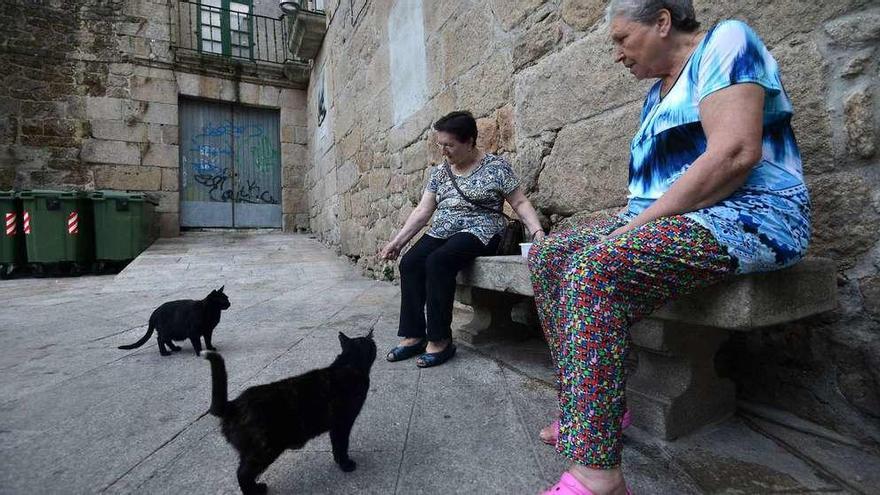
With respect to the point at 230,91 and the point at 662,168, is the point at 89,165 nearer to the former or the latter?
the point at 230,91

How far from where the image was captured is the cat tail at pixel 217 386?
3.80 feet

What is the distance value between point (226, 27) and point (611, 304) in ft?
38.5

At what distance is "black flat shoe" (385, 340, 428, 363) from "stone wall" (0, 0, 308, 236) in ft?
28.5

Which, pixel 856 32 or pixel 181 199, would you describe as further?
pixel 181 199

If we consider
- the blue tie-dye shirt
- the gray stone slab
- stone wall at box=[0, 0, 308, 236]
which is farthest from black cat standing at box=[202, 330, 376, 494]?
stone wall at box=[0, 0, 308, 236]

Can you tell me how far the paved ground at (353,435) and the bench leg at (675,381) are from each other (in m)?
0.06

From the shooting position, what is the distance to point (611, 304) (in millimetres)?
1098

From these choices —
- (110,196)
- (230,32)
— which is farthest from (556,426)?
(230,32)

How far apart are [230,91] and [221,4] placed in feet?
6.92

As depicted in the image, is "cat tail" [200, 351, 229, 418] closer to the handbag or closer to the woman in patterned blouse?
the woman in patterned blouse

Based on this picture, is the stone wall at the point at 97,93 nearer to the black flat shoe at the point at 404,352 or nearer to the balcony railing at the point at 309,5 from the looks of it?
the balcony railing at the point at 309,5

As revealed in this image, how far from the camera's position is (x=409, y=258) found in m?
2.50

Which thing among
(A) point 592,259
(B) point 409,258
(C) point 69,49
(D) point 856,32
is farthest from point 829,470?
(C) point 69,49

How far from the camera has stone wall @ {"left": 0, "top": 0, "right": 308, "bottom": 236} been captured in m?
8.14
